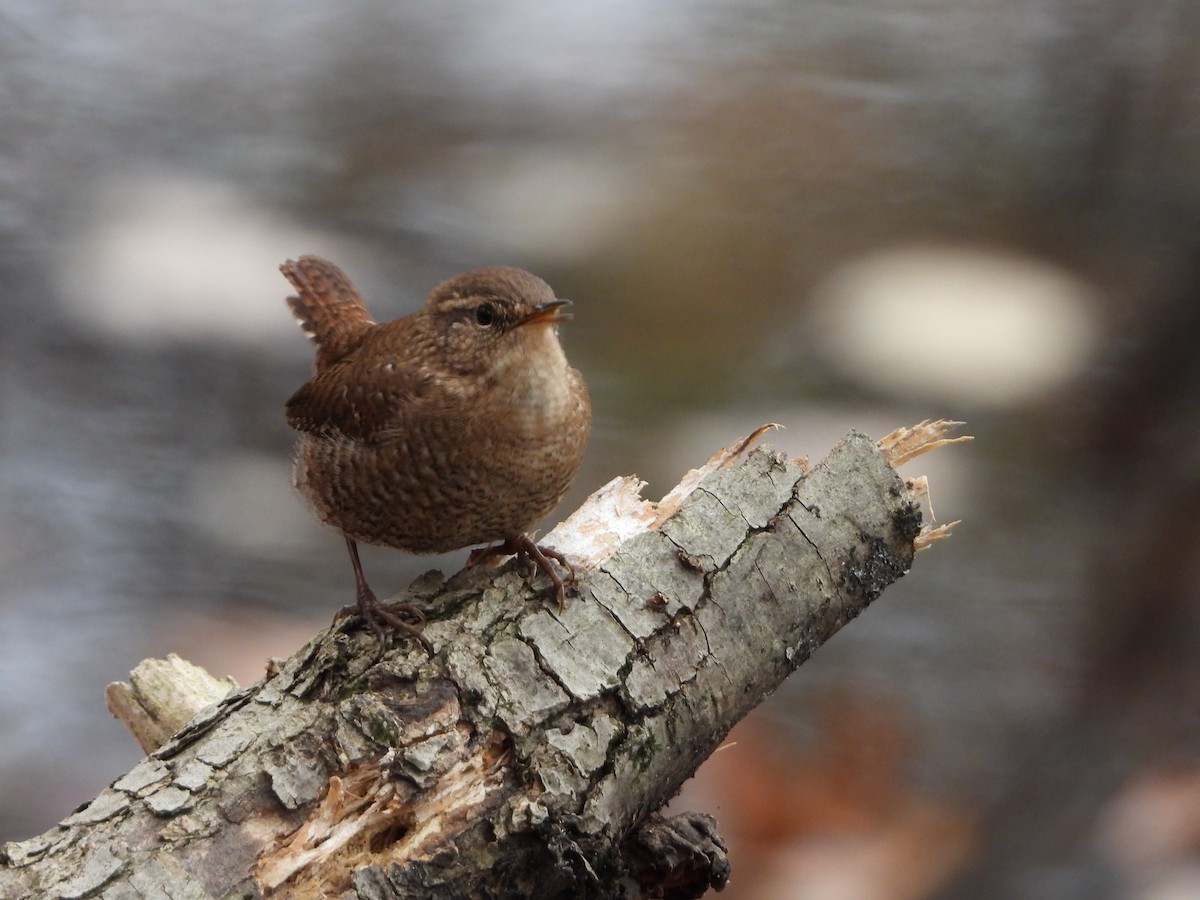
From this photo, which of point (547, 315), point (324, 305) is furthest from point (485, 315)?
point (324, 305)

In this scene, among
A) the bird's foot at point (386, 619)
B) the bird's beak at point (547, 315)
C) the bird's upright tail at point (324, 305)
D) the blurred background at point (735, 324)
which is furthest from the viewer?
the blurred background at point (735, 324)

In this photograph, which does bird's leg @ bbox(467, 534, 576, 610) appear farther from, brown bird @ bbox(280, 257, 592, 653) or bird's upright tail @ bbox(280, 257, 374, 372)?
bird's upright tail @ bbox(280, 257, 374, 372)

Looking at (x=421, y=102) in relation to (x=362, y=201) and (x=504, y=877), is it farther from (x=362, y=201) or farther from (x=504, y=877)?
(x=504, y=877)

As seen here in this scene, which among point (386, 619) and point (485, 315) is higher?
point (485, 315)

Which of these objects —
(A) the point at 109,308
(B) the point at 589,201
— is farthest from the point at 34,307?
(B) the point at 589,201

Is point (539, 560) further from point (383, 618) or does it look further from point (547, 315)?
point (547, 315)

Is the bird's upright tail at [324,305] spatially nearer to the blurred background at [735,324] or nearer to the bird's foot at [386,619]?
the bird's foot at [386,619]

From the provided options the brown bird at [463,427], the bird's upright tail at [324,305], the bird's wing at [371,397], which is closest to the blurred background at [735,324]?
the bird's upright tail at [324,305]
